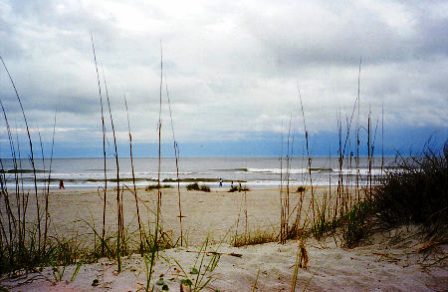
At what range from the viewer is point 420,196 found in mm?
3250

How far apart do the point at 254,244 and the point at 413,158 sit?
2.04 metres

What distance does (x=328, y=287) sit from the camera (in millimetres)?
2062

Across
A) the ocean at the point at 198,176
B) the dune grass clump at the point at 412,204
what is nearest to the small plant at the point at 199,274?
the ocean at the point at 198,176

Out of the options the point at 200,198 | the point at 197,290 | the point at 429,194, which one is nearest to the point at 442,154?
the point at 429,194

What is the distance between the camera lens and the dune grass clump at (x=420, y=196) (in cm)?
307

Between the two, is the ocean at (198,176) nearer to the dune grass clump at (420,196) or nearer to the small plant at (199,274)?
the dune grass clump at (420,196)

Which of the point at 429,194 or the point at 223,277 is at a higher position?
the point at 429,194

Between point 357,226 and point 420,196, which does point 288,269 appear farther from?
point 420,196

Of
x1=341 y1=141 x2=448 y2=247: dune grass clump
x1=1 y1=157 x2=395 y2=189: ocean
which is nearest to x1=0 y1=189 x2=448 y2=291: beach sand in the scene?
x1=341 y1=141 x2=448 y2=247: dune grass clump

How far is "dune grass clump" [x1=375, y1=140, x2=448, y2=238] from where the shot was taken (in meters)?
3.07

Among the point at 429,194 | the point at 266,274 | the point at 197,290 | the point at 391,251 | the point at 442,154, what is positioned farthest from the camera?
the point at 442,154

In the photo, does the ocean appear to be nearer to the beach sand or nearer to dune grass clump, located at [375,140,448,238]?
dune grass clump, located at [375,140,448,238]

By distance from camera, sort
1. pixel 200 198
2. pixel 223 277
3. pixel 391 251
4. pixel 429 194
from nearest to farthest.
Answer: pixel 223 277, pixel 391 251, pixel 429 194, pixel 200 198

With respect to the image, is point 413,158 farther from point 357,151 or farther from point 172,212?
point 172,212
